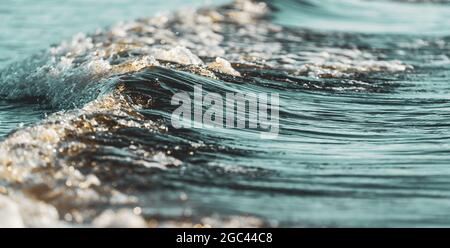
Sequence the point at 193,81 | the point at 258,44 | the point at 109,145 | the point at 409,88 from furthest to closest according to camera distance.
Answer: the point at 258,44 → the point at 409,88 → the point at 193,81 → the point at 109,145

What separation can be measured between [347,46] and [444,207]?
648 centimetres

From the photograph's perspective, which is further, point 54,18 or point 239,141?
point 54,18

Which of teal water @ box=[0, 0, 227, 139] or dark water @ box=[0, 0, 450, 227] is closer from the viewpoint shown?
dark water @ box=[0, 0, 450, 227]

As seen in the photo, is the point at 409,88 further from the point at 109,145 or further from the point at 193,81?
the point at 109,145

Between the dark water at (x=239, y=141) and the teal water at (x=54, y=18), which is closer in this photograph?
the dark water at (x=239, y=141)

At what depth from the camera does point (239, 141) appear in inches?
210

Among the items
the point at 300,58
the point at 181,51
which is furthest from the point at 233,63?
the point at 300,58

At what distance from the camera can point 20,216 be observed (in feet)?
13.2

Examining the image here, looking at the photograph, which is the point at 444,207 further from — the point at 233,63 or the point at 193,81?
the point at 233,63

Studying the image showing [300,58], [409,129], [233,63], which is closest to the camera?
[409,129]

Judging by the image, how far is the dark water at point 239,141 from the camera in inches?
165

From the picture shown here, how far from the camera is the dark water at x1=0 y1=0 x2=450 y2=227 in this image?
4.18m
